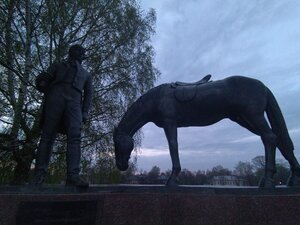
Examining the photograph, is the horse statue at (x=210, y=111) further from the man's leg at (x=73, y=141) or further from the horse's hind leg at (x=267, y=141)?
the man's leg at (x=73, y=141)

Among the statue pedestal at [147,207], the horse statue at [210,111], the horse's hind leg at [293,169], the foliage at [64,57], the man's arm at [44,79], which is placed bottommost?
the statue pedestal at [147,207]

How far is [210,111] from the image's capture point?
6.42 meters

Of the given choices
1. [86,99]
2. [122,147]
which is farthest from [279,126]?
[86,99]

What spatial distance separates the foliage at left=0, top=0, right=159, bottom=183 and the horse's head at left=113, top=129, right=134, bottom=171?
7.48 meters

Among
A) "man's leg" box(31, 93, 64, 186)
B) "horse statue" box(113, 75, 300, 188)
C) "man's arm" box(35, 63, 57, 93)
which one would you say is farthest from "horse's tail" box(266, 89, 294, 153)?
"man's arm" box(35, 63, 57, 93)

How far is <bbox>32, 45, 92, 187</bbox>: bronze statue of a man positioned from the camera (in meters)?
5.52

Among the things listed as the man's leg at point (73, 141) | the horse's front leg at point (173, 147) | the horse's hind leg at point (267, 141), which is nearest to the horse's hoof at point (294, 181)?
the horse's hind leg at point (267, 141)

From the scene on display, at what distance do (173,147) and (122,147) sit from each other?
3.20 feet

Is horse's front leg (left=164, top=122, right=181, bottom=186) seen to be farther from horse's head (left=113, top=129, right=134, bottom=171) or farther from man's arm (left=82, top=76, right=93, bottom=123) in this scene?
man's arm (left=82, top=76, right=93, bottom=123)

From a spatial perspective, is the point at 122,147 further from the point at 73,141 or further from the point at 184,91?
the point at 184,91

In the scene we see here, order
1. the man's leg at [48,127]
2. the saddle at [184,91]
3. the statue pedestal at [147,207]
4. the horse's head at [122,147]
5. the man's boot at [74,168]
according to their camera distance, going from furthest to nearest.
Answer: the horse's head at [122,147] → the saddle at [184,91] → the man's leg at [48,127] → the man's boot at [74,168] → the statue pedestal at [147,207]

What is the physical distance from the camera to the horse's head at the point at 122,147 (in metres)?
6.41

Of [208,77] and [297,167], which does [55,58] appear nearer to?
[208,77]

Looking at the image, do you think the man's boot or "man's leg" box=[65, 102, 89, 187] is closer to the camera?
the man's boot
